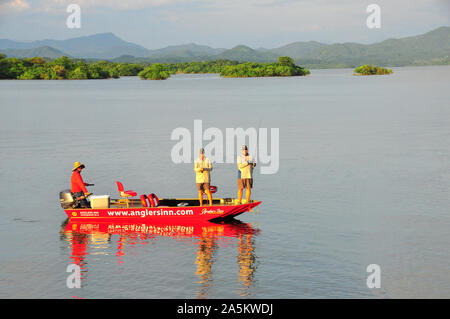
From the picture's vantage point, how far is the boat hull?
2878cm

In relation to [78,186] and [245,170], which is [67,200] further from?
[245,170]

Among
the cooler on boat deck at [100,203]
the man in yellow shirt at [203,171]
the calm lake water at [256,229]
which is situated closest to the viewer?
the calm lake water at [256,229]

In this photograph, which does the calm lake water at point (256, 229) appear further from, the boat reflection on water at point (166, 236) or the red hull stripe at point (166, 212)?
the red hull stripe at point (166, 212)

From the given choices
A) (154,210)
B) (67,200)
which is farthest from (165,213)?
(67,200)

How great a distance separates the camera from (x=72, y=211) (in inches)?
1160

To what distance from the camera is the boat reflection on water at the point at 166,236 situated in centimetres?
2377

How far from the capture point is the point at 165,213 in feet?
95.0

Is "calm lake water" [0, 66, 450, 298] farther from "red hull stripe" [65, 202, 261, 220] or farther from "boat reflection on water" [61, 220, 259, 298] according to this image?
"red hull stripe" [65, 202, 261, 220]

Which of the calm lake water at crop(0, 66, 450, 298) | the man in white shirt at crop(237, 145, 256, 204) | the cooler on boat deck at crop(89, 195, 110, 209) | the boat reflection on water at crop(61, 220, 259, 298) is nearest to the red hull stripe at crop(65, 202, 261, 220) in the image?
the cooler on boat deck at crop(89, 195, 110, 209)

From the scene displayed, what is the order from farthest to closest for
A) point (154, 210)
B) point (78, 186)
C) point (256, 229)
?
point (78, 186) → point (154, 210) → point (256, 229)

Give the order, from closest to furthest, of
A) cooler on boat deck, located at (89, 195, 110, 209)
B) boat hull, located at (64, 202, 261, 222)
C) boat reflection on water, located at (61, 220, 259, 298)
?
1. boat reflection on water, located at (61, 220, 259, 298)
2. boat hull, located at (64, 202, 261, 222)
3. cooler on boat deck, located at (89, 195, 110, 209)

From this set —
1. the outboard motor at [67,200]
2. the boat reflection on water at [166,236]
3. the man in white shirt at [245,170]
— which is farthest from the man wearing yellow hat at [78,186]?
the man in white shirt at [245,170]

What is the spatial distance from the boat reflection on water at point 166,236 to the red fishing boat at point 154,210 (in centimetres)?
33

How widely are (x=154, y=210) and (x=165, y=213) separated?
0.53m
